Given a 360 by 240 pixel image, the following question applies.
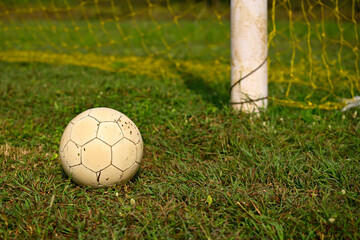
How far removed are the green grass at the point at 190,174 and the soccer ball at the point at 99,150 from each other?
9 cm

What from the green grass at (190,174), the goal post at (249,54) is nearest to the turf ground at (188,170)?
the green grass at (190,174)

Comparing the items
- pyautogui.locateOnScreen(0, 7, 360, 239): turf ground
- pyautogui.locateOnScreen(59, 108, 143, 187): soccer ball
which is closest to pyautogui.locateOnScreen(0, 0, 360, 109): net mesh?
pyautogui.locateOnScreen(0, 7, 360, 239): turf ground

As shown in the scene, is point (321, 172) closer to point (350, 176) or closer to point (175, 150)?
point (350, 176)

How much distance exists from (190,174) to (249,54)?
1187 millimetres

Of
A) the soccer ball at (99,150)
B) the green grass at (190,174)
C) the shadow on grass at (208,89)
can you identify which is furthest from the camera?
the shadow on grass at (208,89)

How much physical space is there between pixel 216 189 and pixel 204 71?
2.81m

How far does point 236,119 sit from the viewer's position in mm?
2947

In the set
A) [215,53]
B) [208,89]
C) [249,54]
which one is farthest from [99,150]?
[215,53]

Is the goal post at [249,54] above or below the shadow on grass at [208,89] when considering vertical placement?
above

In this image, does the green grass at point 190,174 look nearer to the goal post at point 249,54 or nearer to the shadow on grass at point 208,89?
the shadow on grass at point 208,89

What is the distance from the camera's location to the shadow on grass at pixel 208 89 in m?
3.40

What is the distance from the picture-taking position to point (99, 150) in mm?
2039

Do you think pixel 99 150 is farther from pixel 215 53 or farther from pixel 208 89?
pixel 215 53

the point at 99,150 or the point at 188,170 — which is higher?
the point at 99,150
